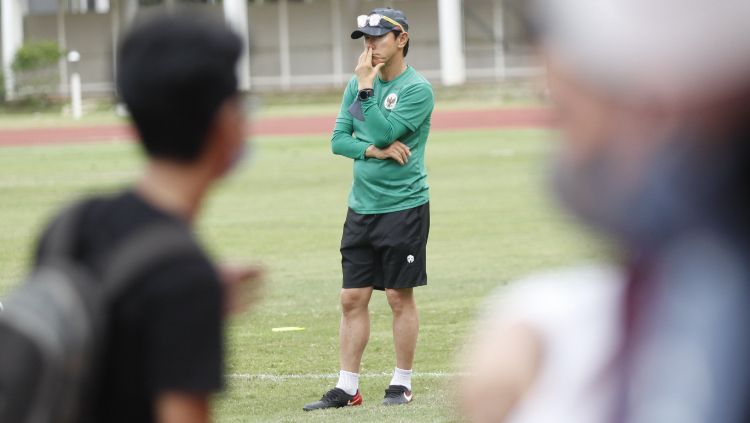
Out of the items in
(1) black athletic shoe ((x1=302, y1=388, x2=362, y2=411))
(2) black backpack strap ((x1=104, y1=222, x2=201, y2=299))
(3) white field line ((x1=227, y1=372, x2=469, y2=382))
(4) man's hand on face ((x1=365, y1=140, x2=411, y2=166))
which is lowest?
(3) white field line ((x1=227, y1=372, x2=469, y2=382))

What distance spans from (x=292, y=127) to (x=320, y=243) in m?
22.6

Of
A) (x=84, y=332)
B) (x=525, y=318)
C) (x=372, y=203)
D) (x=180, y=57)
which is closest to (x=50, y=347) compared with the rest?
(x=84, y=332)

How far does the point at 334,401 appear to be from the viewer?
8.88 metres

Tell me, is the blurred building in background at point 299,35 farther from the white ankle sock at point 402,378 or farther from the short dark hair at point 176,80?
the short dark hair at point 176,80

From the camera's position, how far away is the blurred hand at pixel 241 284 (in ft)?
9.16

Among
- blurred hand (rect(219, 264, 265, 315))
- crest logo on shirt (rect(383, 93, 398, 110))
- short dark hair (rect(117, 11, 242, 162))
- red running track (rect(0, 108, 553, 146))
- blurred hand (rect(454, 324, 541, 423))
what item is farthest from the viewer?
red running track (rect(0, 108, 553, 146))

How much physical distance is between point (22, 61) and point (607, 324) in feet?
178

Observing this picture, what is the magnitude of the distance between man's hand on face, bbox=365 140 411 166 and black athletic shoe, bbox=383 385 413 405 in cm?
134

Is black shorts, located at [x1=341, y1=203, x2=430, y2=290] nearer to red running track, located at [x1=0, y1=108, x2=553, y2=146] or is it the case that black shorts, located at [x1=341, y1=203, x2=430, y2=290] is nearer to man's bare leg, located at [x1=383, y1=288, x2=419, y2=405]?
man's bare leg, located at [x1=383, y1=288, x2=419, y2=405]

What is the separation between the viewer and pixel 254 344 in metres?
11.0

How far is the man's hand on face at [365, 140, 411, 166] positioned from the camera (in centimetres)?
Result: 907

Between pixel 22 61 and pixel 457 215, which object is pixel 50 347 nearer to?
pixel 457 215

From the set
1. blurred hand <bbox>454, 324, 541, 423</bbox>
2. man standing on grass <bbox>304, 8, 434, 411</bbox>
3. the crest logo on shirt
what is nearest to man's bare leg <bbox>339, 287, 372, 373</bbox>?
man standing on grass <bbox>304, 8, 434, 411</bbox>

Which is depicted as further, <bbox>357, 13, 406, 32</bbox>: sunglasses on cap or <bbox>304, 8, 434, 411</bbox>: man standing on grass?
<bbox>357, 13, 406, 32</bbox>: sunglasses on cap
